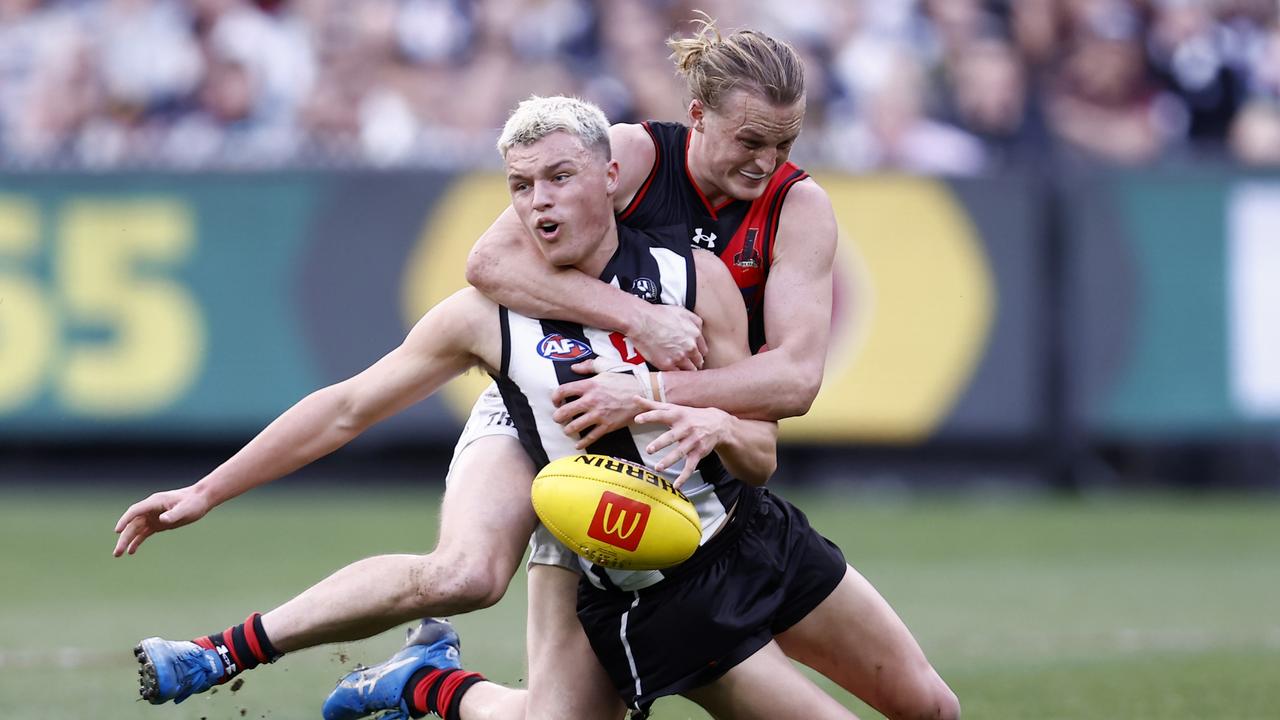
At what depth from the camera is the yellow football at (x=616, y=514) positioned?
15.0ft

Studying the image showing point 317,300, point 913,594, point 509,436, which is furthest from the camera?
point 317,300

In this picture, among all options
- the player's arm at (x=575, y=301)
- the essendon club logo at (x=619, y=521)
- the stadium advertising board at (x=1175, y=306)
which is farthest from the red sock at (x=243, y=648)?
the stadium advertising board at (x=1175, y=306)

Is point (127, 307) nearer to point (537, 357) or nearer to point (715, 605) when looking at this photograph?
point (537, 357)

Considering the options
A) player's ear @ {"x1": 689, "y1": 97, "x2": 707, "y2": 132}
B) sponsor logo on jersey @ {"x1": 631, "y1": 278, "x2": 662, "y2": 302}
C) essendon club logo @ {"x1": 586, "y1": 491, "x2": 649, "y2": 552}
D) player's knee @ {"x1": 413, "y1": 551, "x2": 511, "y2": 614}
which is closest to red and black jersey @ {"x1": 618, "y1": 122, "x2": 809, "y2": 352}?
player's ear @ {"x1": 689, "y1": 97, "x2": 707, "y2": 132}

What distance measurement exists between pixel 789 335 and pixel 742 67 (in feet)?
2.37

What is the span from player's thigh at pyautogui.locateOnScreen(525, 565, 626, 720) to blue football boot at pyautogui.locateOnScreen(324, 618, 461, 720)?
21.3 inches

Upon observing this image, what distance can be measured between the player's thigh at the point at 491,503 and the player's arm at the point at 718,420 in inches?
18.4

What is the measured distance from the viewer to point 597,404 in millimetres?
4723

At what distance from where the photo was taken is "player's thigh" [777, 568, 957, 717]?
503 cm

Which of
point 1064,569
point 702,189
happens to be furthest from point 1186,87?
point 702,189

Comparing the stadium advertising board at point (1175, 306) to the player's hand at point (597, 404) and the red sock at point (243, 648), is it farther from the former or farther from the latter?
the red sock at point (243, 648)

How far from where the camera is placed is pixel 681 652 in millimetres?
4801

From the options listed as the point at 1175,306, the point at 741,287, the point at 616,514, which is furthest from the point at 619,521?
the point at 1175,306

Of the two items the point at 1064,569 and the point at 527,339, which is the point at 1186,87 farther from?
the point at 527,339
